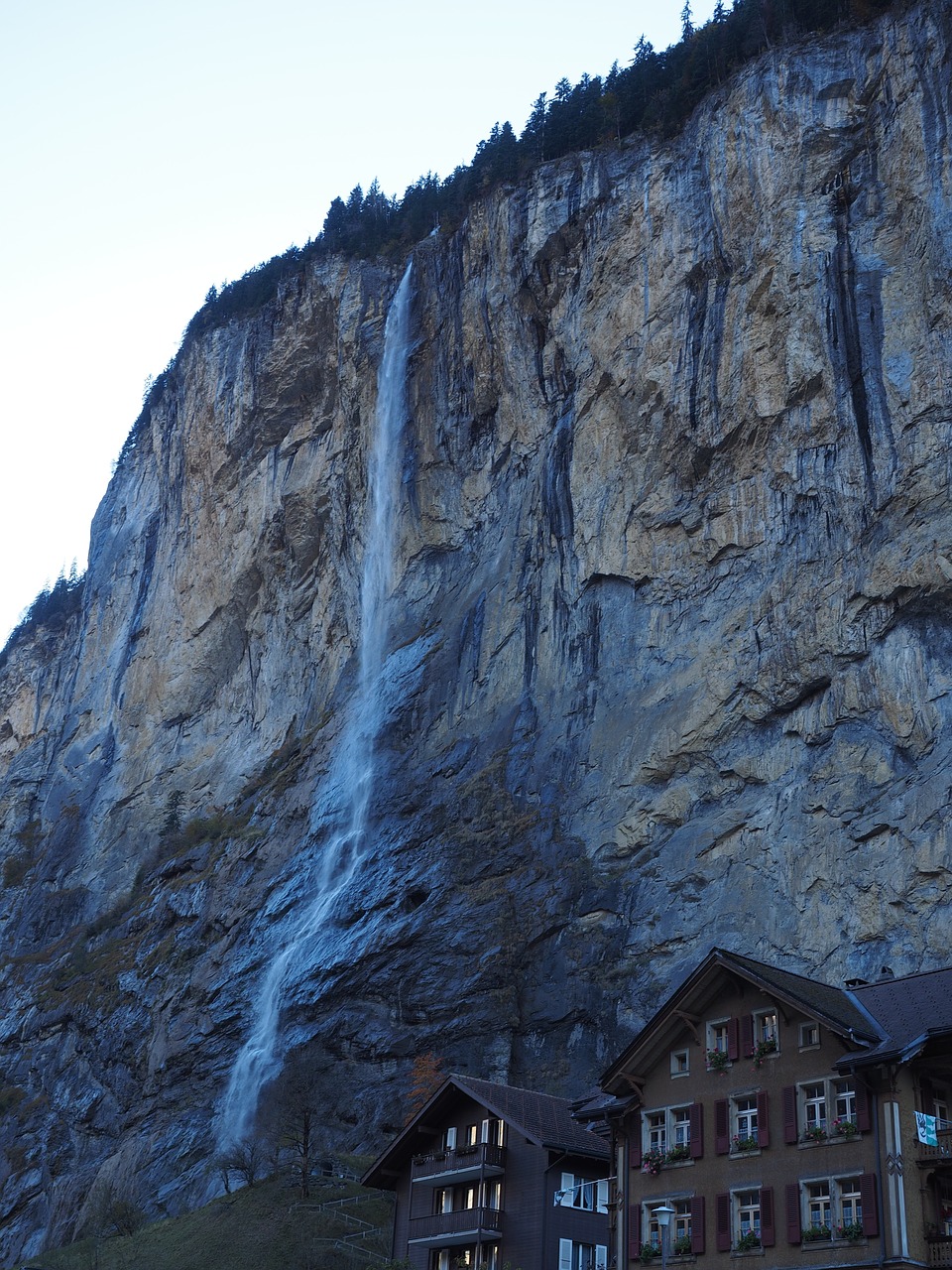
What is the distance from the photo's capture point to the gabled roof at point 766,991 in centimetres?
3216

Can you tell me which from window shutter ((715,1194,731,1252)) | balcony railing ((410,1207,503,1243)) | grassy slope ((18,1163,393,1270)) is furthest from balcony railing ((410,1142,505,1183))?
window shutter ((715,1194,731,1252))

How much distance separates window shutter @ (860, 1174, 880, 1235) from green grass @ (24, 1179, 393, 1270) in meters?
19.9

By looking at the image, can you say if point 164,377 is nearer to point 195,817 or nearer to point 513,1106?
point 195,817

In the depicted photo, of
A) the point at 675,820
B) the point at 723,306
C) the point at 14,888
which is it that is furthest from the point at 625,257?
the point at 14,888

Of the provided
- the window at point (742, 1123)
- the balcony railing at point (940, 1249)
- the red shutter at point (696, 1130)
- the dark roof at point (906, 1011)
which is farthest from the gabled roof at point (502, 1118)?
the balcony railing at point (940, 1249)

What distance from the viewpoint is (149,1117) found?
66875mm

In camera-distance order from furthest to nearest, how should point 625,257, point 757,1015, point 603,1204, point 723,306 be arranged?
point 625,257 < point 723,306 < point 603,1204 < point 757,1015

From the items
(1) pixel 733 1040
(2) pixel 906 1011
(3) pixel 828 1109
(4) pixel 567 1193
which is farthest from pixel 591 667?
(3) pixel 828 1109

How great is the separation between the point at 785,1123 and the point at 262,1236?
25015mm

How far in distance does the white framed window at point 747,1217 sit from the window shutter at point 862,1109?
3170 millimetres

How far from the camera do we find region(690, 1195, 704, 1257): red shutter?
33.4m

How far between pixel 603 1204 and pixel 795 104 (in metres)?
49.0

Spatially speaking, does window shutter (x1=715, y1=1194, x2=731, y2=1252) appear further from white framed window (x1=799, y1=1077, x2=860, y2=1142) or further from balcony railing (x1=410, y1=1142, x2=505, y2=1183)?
balcony railing (x1=410, y1=1142, x2=505, y2=1183)

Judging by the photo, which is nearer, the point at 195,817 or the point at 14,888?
the point at 195,817
